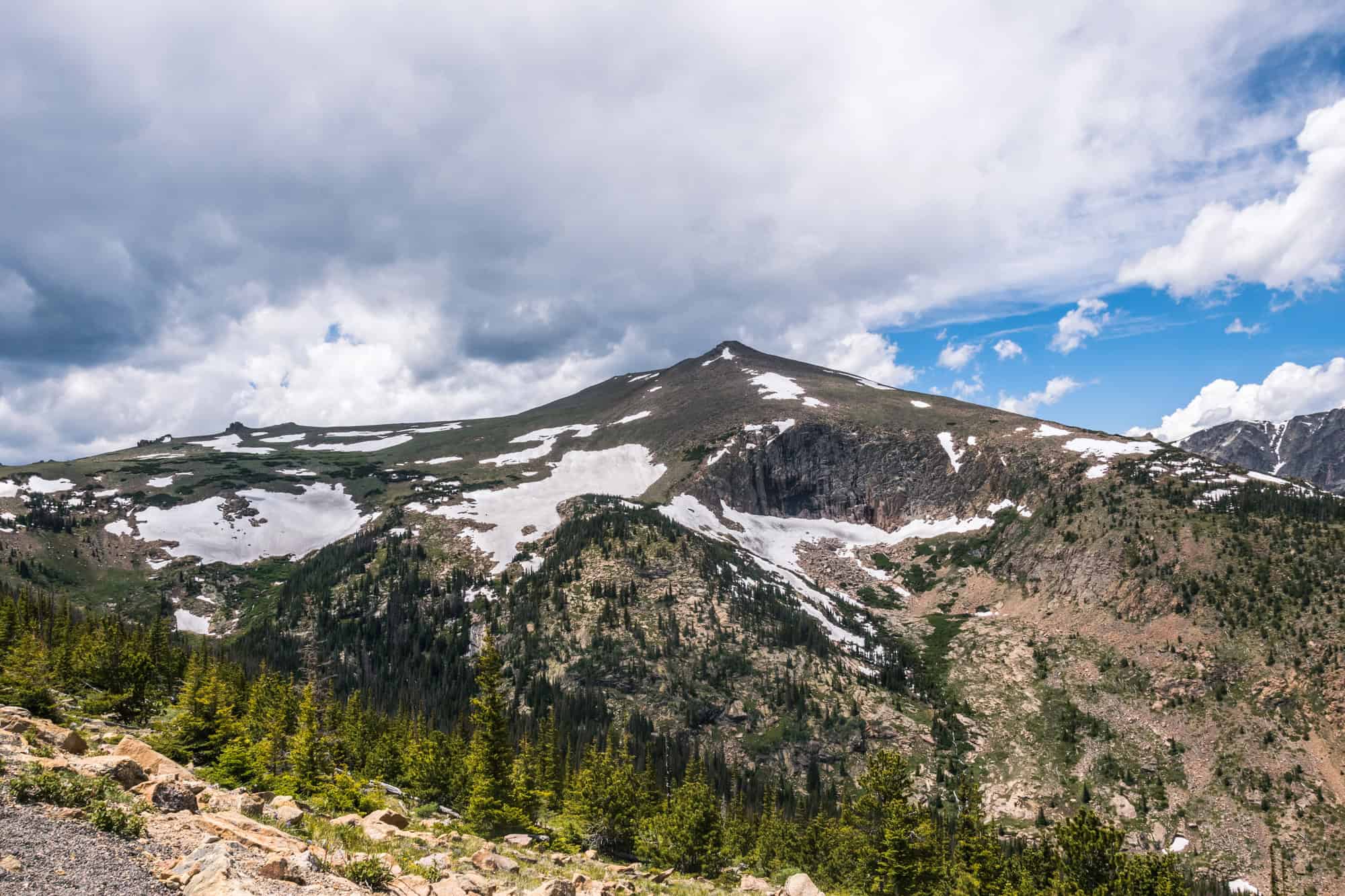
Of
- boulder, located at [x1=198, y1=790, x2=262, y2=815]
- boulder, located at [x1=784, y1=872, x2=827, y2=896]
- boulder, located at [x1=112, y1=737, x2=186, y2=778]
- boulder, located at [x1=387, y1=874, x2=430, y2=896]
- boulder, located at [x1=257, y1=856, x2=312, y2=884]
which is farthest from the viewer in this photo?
boulder, located at [x1=784, y1=872, x2=827, y2=896]

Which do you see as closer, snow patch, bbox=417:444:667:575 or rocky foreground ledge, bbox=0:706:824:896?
rocky foreground ledge, bbox=0:706:824:896

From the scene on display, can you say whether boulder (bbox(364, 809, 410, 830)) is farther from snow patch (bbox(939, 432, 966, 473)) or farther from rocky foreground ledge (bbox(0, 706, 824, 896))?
snow patch (bbox(939, 432, 966, 473))

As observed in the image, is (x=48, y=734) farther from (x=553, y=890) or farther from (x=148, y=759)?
(x=553, y=890)

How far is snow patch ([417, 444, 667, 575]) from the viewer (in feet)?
492

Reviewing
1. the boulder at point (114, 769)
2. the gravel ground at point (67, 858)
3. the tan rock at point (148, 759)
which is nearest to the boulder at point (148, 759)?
the tan rock at point (148, 759)

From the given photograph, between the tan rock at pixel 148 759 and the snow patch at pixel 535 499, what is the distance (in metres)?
120

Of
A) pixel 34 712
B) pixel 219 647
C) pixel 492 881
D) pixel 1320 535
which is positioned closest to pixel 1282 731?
pixel 1320 535

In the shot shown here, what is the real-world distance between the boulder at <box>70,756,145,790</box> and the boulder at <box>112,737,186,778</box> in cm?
165

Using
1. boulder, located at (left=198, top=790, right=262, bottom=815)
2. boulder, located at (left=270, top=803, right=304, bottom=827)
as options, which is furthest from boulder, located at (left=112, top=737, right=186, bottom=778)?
boulder, located at (left=270, top=803, right=304, bottom=827)

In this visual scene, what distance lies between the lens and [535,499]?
175125 millimetres

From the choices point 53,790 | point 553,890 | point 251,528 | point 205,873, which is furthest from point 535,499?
point 205,873

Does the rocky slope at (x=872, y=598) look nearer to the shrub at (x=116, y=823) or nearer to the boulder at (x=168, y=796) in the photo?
the boulder at (x=168, y=796)

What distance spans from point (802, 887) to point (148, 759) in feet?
71.6

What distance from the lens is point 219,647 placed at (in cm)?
11556
